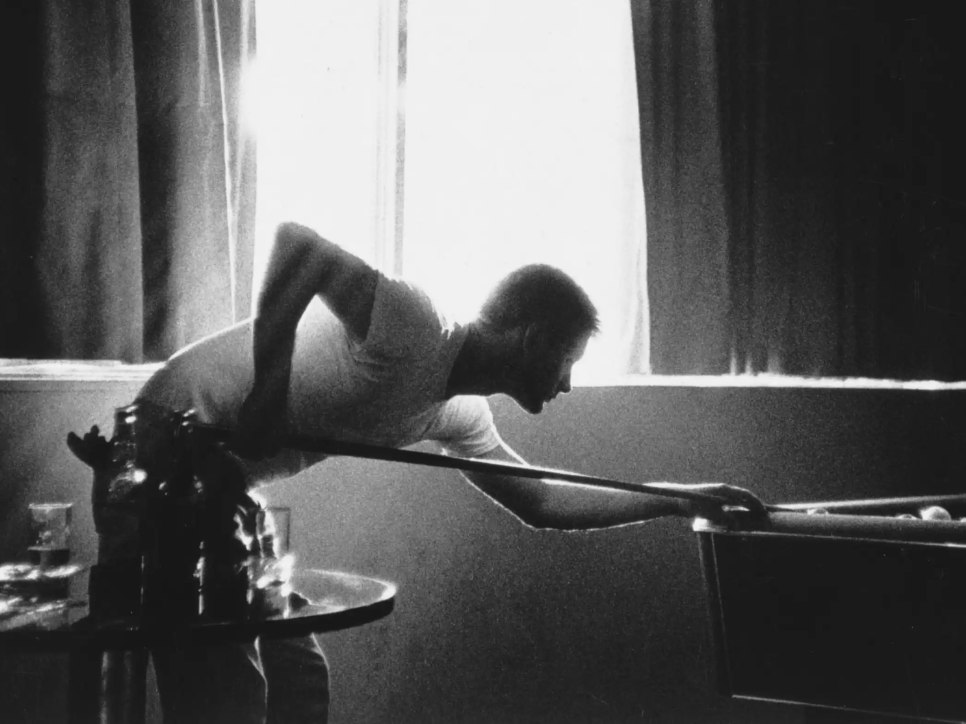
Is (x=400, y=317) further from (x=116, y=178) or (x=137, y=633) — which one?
(x=116, y=178)

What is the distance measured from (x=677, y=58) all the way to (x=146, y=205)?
1.54m

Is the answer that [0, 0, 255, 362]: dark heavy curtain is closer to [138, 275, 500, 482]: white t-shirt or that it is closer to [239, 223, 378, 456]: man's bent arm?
[138, 275, 500, 482]: white t-shirt

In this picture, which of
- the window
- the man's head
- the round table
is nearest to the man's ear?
the man's head

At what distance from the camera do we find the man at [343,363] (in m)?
1.57

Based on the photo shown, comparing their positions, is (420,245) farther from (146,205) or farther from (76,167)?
(76,167)

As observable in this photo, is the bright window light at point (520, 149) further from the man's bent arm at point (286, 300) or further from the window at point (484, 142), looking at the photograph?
the man's bent arm at point (286, 300)

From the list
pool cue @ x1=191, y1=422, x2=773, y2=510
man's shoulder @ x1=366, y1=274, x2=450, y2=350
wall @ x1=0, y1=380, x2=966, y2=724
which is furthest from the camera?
wall @ x1=0, y1=380, x2=966, y2=724

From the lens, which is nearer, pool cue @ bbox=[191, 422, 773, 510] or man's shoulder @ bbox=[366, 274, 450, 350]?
pool cue @ bbox=[191, 422, 773, 510]

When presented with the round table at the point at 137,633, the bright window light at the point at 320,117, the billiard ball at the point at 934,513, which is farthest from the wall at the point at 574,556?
the round table at the point at 137,633

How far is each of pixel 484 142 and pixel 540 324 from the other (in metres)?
1.06

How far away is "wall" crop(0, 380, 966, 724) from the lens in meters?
2.49

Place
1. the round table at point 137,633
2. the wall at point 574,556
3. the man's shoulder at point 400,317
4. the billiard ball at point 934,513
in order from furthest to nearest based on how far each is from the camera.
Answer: the wall at point 574,556 < the billiard ball at point 934,513 < the man's shoulder at point 400,317 < the round table at point 137,633

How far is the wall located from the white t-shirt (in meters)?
0.71

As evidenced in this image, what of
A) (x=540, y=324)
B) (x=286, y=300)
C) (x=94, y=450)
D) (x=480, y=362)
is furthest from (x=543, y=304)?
(x=94, y=450)
